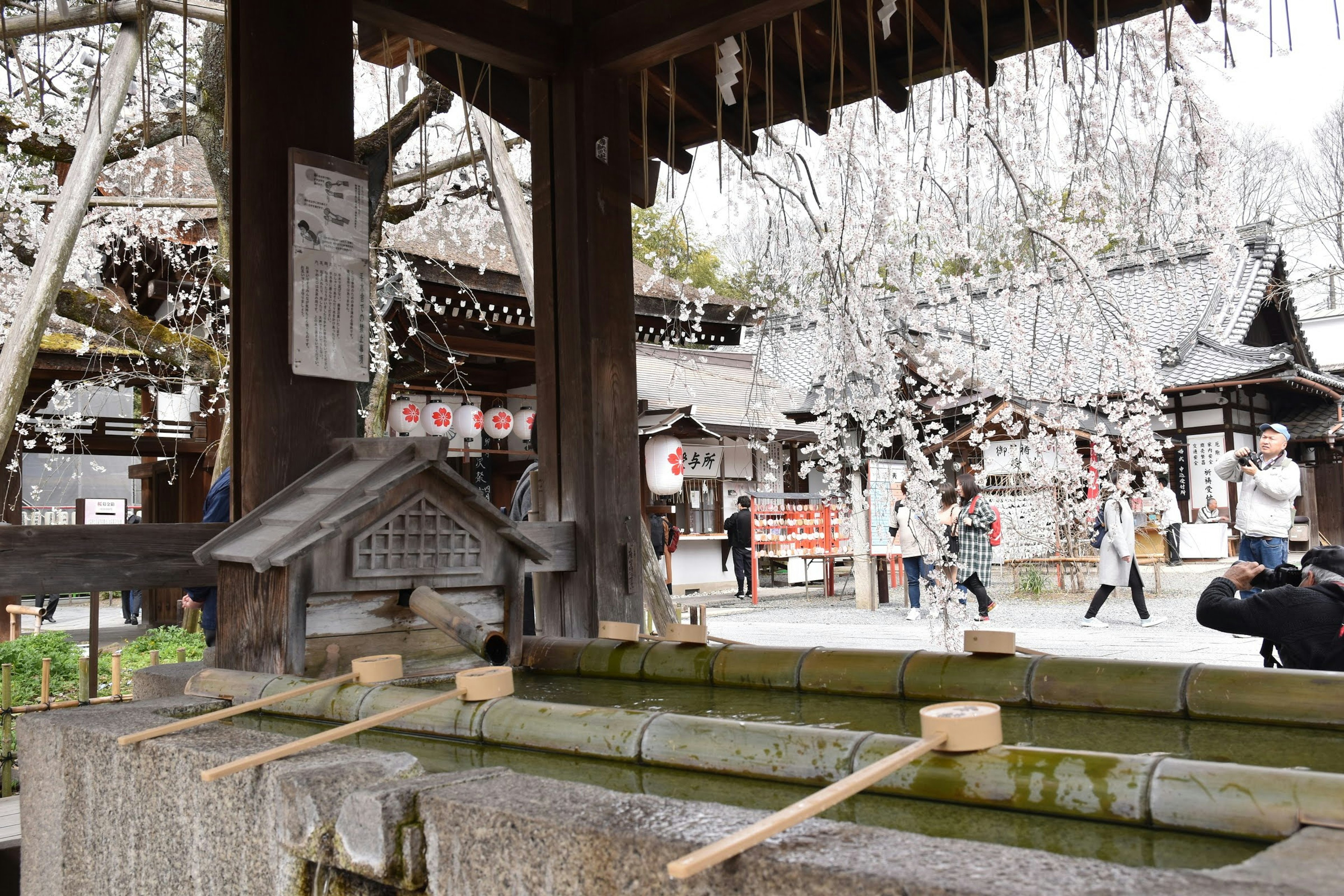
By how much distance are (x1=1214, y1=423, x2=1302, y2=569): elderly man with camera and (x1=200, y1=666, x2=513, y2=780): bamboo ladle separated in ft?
20.8

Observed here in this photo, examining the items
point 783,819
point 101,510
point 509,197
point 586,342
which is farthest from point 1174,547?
point 783,819

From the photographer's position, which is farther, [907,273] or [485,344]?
[485,344]

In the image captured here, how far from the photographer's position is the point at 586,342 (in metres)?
4.01

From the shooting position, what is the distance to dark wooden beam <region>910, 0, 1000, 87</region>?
379 centimetres

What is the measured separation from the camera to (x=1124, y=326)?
9086mm

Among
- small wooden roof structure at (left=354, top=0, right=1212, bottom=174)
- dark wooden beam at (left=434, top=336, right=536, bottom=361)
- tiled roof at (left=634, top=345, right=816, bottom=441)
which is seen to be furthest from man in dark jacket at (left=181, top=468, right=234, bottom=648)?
tiled roof at (left=634, top=345, right=816, bottom=441)

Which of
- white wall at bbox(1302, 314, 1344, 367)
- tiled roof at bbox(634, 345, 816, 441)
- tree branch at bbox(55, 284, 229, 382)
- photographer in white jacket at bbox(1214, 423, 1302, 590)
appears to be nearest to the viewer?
photographer in white jacket at bbox(1214, 423, 1302, 590)

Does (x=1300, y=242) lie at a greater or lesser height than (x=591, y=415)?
greater

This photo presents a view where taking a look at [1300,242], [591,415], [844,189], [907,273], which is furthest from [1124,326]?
[1300,242]

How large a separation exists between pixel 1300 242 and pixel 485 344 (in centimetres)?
1796

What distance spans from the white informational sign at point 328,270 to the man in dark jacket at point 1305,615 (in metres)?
3.25

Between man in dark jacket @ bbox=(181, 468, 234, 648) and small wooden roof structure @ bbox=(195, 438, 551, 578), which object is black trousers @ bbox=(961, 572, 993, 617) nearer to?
man in dark jacket @ bbox=(181, 468, 234, 648)

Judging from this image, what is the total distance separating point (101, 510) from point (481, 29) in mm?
13302

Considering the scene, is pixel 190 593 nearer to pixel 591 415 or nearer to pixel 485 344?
pixel 591 415
